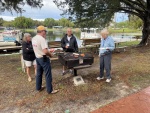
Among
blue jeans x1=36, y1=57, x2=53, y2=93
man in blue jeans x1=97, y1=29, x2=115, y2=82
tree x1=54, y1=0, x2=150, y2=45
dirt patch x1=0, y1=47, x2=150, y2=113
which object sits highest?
tree x1=54, y1=0, x2=150, y2=45

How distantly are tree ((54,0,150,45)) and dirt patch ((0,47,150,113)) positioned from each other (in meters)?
3.54

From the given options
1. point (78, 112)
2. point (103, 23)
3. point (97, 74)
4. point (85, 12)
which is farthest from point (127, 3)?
point (78, 112)

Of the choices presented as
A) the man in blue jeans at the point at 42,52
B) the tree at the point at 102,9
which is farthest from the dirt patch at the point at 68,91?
the tree at the point at 102,9

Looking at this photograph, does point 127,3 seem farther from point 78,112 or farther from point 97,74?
point 78,112

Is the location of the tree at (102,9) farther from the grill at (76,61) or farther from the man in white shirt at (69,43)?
the grill at (76,61)

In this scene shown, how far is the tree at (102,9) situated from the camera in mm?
7866

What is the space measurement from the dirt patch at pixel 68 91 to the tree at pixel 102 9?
11.6ft

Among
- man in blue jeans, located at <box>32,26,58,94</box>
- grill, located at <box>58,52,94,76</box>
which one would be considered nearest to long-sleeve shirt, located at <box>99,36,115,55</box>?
grill, located at <box>58,52,94,76</box>

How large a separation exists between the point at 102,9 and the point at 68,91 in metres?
5.51

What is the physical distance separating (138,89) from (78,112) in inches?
75.8

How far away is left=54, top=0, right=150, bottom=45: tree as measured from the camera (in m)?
7.87

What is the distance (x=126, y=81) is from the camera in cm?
484

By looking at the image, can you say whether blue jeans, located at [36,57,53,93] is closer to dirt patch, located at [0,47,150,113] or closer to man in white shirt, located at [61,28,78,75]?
dirt patch, located at [0,47,150,113]

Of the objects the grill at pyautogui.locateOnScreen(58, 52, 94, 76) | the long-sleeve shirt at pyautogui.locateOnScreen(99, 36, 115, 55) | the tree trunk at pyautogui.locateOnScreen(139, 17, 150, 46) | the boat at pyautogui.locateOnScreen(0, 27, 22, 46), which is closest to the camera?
the grill at pyautogui.locateOnScreen(58, 52, 94, 76)
